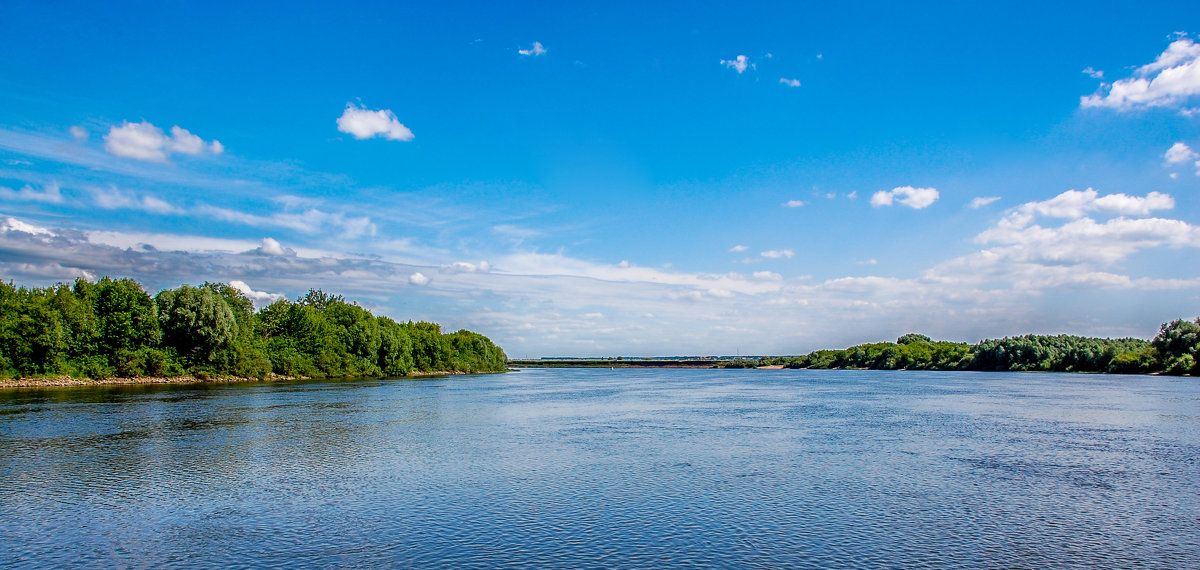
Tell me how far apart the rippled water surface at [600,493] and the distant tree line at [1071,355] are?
79891 mm

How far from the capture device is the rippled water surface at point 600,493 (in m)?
14.2

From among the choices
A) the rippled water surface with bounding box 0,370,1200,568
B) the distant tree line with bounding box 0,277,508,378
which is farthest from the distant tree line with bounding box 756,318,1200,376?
the distant tree line with bounding box 0,277,508,378

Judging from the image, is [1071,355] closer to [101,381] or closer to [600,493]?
[600,493]

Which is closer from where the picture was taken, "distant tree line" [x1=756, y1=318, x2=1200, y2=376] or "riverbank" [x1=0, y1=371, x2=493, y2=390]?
"riverbank" [x1=0, y1=371, x2=493, y2=390]

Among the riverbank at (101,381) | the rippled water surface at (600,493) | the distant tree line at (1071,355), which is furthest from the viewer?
the distant tree line at (1071,355)

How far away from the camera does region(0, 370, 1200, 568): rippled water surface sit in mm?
14164

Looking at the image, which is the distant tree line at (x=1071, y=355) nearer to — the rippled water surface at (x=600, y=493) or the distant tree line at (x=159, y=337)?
the rippled water surface at (x=600, y=493)

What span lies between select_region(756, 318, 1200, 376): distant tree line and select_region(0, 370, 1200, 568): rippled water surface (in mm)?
79891

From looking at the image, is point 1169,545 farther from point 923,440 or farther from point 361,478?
point 361,478

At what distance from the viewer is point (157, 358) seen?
271ft

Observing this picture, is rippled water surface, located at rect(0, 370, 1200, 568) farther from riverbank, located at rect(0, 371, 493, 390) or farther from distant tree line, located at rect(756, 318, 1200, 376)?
distant tree line, located at rect(756, 318, 1200, 376)

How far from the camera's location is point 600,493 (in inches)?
773

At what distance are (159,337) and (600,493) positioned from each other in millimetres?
83543

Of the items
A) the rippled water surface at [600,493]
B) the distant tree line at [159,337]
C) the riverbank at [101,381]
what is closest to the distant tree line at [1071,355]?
the rippled water surface at [600,493]
